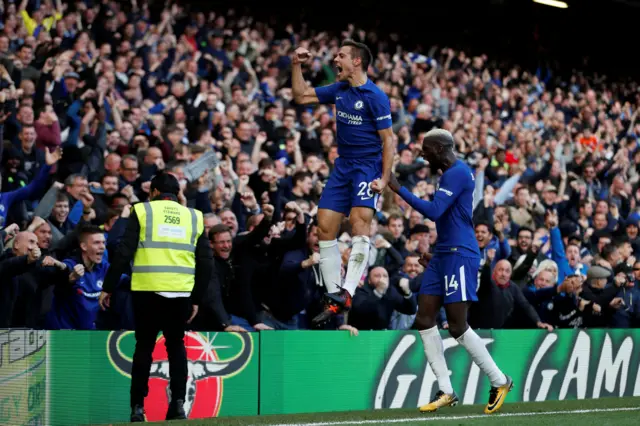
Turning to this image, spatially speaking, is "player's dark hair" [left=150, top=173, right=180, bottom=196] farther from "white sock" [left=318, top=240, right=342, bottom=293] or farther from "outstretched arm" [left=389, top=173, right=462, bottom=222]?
"outstretched arm" [left=389, top=173, right=462, bottom=222]

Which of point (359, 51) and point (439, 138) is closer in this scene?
point (359, 51)

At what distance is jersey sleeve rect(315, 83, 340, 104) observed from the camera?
8.03m

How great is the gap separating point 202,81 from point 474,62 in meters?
11.0

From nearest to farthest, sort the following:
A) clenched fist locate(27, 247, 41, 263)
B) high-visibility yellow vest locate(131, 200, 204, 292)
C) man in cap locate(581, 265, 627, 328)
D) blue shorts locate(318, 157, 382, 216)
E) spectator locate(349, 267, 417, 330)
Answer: blue shorts locate(318, 157, 382, 216)
high-visibility yellow vest locate(131, 200, 204, 292)
clenched fist locate(27, 247, 41, 263)
spectator locate(349, 267, 417, 330)
man in cap locate(581, 265, 627, 328)

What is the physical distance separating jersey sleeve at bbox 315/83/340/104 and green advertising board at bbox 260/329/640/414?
2294 millimetres

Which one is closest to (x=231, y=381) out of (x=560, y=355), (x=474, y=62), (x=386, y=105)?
(x=386, y=105)

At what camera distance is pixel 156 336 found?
830 cm

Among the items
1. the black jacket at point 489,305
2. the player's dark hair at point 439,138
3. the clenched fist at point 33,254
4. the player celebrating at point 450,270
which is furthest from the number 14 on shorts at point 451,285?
the clenched fist at point 33,254

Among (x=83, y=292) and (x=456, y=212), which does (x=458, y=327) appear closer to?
(x=456, y=212)

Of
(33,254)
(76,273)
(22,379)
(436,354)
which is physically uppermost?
(33,254)

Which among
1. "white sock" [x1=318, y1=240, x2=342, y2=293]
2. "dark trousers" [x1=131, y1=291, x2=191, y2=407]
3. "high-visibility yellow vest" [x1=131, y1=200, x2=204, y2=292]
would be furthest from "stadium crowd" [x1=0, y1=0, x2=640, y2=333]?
"white sock" [x1=318, y1=240, x2=342, y2=293]

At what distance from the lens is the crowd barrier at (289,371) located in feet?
27.1

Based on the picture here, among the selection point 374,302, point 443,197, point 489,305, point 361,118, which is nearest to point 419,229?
point 489,305

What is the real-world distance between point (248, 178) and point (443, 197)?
4.99m
